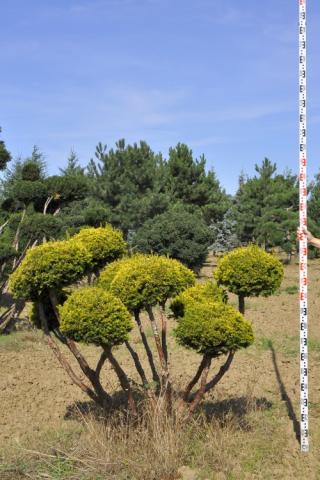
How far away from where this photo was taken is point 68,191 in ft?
35.2

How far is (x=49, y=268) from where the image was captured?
5.04 metres

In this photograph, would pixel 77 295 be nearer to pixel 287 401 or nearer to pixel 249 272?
pixel 249 272

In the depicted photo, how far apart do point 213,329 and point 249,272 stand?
3.13 feet

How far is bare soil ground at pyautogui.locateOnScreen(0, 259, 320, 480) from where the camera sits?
16.4ft

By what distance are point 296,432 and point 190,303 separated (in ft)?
6.27

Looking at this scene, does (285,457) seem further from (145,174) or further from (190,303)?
(145,174)

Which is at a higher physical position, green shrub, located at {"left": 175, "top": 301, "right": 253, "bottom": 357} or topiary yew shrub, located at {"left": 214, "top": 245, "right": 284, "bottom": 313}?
topiary yew shrub, located at {"left": 214, "top": 245, "right": 284, "bottom": 313}

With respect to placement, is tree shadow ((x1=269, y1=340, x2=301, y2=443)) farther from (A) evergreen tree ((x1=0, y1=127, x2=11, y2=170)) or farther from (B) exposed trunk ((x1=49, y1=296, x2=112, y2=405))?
(A) evergreen tree ((x1=0, y1=127, x2=11, y2=170))

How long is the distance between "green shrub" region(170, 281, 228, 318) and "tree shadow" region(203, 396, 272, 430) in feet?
4.03

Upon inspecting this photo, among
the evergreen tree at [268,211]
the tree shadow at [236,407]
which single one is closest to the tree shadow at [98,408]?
the tree shadow at [236,407]

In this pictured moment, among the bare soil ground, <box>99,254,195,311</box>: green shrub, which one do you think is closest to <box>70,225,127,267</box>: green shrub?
<box>99,254,195,311</box>: green shrub

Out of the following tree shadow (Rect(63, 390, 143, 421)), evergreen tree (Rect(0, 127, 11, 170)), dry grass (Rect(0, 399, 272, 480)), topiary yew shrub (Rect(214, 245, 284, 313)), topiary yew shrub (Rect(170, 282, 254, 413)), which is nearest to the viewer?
dry grass (Rect(0, 399, 272, 480))

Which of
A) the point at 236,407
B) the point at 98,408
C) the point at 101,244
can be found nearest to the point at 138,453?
the point at 98,408

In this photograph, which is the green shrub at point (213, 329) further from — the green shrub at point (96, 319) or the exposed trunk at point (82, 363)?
the exposed trunk at point (82, 363)
